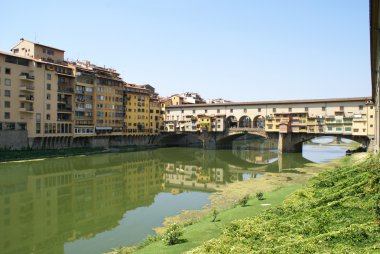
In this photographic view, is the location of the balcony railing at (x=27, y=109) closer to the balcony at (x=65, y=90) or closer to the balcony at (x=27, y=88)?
the balcony at (x=27, y=88)

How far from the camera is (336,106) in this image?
189 feet

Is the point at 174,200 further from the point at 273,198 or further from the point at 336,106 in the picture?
the point at 336,106

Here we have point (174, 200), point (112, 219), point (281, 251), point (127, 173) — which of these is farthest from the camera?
point (127, 173)

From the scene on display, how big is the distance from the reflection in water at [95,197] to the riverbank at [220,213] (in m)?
1.49

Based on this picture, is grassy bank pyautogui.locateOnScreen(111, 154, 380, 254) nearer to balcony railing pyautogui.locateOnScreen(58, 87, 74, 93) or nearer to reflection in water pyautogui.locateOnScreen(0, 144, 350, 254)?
reflection in water pyautogui.locateOnScreen(0, 144, 350, 254)

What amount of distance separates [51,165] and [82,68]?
21.9m

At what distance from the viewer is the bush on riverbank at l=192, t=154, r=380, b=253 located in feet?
29.3

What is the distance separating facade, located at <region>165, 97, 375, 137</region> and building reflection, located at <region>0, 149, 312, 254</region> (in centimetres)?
1177

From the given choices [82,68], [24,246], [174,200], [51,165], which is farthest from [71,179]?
[82,68]

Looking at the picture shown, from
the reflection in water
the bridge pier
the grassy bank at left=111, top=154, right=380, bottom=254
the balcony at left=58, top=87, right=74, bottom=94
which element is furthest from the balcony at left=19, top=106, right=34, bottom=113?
the bridge pier

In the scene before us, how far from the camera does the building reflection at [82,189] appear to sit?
17.8 m

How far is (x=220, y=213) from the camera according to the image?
17984 mm

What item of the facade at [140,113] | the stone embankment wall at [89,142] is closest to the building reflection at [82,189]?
the stone embankment wall at [89,142]

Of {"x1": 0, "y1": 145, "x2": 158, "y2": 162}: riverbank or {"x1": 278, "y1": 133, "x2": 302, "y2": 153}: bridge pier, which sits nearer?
{"x1": 0, "y1": 145, "x2": 158, "y2": 162}: riverbank
